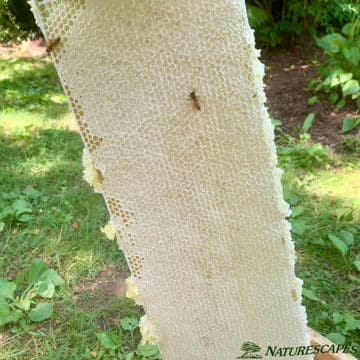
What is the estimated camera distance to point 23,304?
6.23 ft

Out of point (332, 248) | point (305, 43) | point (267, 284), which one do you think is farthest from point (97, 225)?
point (305, 43)

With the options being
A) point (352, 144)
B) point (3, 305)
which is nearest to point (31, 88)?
point (3, 305)

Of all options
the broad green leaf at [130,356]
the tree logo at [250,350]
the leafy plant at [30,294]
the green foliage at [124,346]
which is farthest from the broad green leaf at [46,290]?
the tree logo at [250,350]

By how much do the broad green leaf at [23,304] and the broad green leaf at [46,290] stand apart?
2.8 inches

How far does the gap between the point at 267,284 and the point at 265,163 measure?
0.37m

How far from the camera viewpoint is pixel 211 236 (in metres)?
1.15

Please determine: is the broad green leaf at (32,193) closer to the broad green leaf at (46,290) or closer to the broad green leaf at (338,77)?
the broad green leaf at (46,290)

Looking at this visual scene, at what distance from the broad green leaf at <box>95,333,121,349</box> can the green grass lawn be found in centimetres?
4

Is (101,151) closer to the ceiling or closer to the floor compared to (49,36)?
closer to the floor

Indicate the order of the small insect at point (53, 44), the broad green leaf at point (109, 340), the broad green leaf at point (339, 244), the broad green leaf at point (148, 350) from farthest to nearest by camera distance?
the broad green leaf at point (339, 244)
the broad green leaf at point (109, 340)
the broad green leaf at point (148, 350)
the small insect at point (53, 44)

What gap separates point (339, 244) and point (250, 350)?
0.88 metres

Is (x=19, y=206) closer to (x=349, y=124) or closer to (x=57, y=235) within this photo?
(x=57, y=235)

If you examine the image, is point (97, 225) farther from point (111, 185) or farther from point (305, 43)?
Answer: point (305, 43)

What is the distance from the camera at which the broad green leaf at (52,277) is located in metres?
2.03
